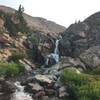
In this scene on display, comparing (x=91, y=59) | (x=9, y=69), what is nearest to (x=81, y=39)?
(x=91, y=59)

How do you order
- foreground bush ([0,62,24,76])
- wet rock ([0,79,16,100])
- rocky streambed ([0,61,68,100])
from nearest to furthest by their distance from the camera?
1. wet rock ([0,79,16,100])
2. rocky streambed ([0,61,68,100])
3. foreground bush ([0,62,24,76])

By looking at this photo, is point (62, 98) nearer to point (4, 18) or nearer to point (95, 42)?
point (95, 42)

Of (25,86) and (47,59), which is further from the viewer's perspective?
(47,59)

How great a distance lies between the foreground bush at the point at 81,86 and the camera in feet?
143

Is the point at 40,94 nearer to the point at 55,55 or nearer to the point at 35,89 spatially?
the point at 35,89

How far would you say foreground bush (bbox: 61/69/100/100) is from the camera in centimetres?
4359

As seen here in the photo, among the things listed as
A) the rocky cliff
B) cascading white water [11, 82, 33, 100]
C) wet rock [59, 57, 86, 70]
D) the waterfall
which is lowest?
cascading white water [11, 82, 33, 100]

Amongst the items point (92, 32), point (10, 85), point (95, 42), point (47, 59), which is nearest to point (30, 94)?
point (10, 85)

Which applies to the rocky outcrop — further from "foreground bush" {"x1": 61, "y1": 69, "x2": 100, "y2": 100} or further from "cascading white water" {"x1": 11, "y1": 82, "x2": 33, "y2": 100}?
"cascading white water" {"x1": 11, "y1": 82, "x2": 33, "y2": 100}

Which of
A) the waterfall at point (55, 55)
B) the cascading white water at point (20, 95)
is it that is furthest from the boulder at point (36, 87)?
the waterfall at point (55, 55)

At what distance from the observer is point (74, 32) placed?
331 feet

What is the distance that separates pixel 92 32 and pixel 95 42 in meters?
7.56

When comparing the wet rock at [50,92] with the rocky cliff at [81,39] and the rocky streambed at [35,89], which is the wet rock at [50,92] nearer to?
the rocky streambed at [35,89]

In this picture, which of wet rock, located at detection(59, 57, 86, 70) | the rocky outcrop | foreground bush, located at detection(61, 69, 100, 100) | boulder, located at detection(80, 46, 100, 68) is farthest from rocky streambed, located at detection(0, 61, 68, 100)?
the rocky outcrop
